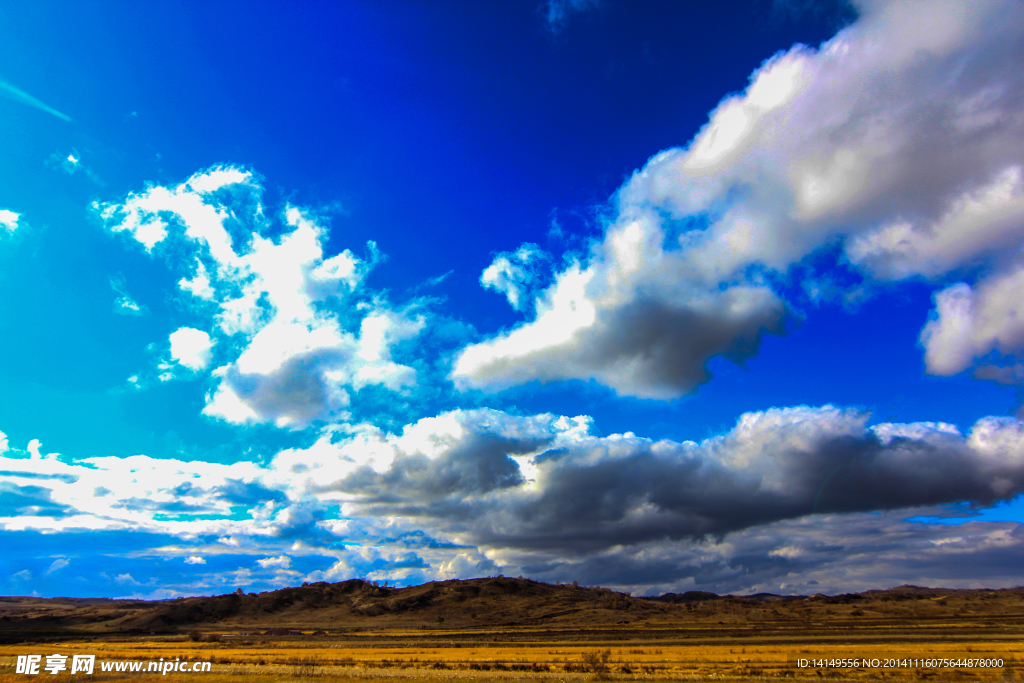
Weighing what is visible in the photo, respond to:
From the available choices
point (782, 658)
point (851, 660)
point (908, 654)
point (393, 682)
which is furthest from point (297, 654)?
point (908, 654)

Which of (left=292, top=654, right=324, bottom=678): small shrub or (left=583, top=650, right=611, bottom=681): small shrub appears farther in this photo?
(left=292, top=654, right=324, bottom=678): small shrub

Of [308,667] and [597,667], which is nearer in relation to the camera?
[597,667]

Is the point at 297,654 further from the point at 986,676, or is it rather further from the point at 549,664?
the point at 986,676

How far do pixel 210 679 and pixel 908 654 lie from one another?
280 ft

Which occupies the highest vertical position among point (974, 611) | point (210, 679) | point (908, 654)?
point (210, 679)

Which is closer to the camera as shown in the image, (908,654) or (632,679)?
(632,679)

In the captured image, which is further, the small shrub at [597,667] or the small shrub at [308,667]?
the small shrub at [308,667]

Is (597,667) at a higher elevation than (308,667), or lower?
lower

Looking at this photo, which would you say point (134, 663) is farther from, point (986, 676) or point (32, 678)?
point (986, 676)

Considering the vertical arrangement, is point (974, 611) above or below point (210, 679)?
below

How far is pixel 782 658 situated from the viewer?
72750mm

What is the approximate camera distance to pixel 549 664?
74.4 meters

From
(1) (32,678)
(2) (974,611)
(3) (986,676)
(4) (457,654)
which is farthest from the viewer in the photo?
(2) (974,611)

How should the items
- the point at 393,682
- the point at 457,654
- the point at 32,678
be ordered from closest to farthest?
1. the point at 393,682
2. the point at 32,678
3. the point at 457,654
